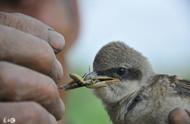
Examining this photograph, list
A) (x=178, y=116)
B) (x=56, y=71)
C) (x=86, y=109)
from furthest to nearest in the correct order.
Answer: (x=86, y=109) < (x=178, y=116) < (x=56, y=71)

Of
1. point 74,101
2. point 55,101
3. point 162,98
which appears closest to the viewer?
point 55,101

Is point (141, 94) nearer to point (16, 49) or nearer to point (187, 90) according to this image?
point (187, 90)

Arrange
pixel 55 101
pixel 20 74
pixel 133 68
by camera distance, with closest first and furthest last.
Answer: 1. pixel 20 74
2. pixel 55 101
3. pixel 133 68

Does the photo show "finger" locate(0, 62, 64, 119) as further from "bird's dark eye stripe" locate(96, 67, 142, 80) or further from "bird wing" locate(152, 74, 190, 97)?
"bird wing" locate(152, 74, 190, 97)

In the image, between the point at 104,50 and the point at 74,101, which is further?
the point at 74,101

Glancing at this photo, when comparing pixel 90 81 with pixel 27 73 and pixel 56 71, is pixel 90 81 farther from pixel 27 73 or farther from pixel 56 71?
pixel 27 73

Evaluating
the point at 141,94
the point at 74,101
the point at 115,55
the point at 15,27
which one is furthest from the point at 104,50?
the point at 74,101

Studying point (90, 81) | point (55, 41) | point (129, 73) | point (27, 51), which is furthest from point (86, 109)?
point (27, 51)
